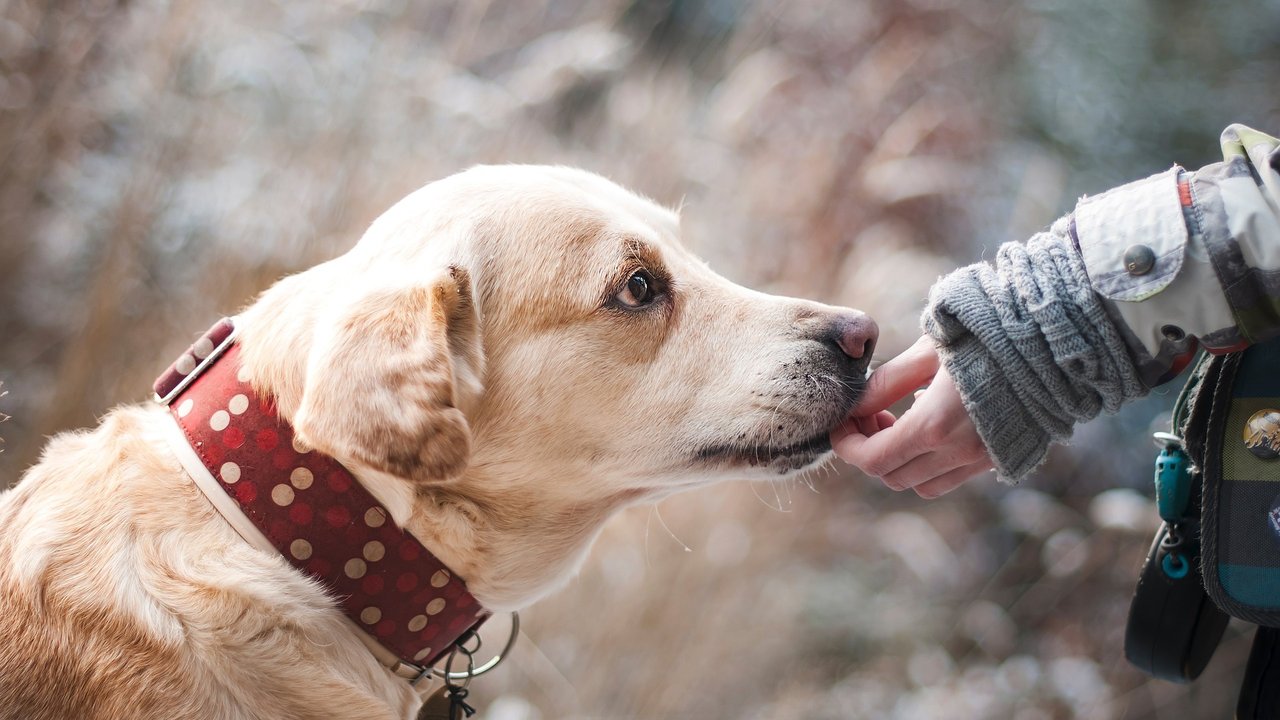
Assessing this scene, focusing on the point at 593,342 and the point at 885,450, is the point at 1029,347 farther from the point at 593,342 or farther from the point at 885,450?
the point at 593,342

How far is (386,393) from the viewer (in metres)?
1.46

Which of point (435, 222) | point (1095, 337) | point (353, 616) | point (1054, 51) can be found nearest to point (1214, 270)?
point (1095, 337)

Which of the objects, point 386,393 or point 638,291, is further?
point 638,291

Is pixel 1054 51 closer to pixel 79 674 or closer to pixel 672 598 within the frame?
pixel 672 598

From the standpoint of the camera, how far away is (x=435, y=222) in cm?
183

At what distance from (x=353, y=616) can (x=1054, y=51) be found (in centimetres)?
401

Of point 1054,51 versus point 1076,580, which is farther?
point 1054,51

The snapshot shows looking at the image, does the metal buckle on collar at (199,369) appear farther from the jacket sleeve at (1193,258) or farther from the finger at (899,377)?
the jacket sleeve at (1193,258)

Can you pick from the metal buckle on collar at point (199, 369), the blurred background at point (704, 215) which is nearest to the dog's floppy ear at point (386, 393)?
the metal buckle on collar at point (199, 369)

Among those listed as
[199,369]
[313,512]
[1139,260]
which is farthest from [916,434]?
[199,369]

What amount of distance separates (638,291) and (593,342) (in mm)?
158

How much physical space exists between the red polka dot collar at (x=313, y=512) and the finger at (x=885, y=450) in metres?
0.83

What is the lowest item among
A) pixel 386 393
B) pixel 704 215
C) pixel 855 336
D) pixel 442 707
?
pixel 442 707

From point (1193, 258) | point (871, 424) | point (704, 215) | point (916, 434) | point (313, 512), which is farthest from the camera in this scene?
point (704, 215)
